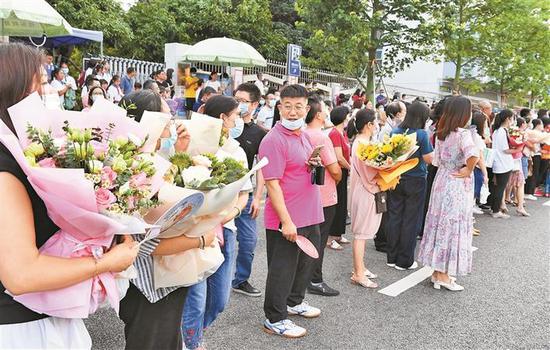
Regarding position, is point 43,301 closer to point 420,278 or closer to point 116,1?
point 420,278

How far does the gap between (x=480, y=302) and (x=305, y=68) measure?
16.7 meters

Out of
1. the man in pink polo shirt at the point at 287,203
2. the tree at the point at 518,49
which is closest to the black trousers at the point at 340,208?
the man in pink polo shirt at the point at 287,203

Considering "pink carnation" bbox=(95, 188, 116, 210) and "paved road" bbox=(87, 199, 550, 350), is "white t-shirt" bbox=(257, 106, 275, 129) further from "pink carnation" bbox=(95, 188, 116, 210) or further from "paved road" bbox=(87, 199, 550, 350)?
"pink carnation" bbox=(95, 188, 116, 210)

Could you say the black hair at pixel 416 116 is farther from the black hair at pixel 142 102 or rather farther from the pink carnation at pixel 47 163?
the pink carnation at pixel 47 163

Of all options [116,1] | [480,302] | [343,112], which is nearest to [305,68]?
[116,1]

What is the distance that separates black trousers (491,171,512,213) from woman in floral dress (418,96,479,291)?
4061mm

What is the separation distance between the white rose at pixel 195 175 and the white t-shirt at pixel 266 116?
7985 millimetres

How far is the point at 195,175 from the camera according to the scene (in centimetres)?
222

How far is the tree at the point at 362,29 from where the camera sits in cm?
1372

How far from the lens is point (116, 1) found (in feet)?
57.5

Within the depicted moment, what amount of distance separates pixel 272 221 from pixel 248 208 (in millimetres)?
680

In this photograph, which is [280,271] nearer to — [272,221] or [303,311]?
[272,221]

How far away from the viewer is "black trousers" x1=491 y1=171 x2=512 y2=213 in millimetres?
8498

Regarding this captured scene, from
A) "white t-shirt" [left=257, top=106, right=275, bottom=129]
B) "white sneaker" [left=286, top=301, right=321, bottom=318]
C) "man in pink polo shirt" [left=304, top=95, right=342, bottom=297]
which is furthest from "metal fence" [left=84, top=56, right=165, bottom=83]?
"white sneaker" [left=286, top=301, right=321, bottom=318]
